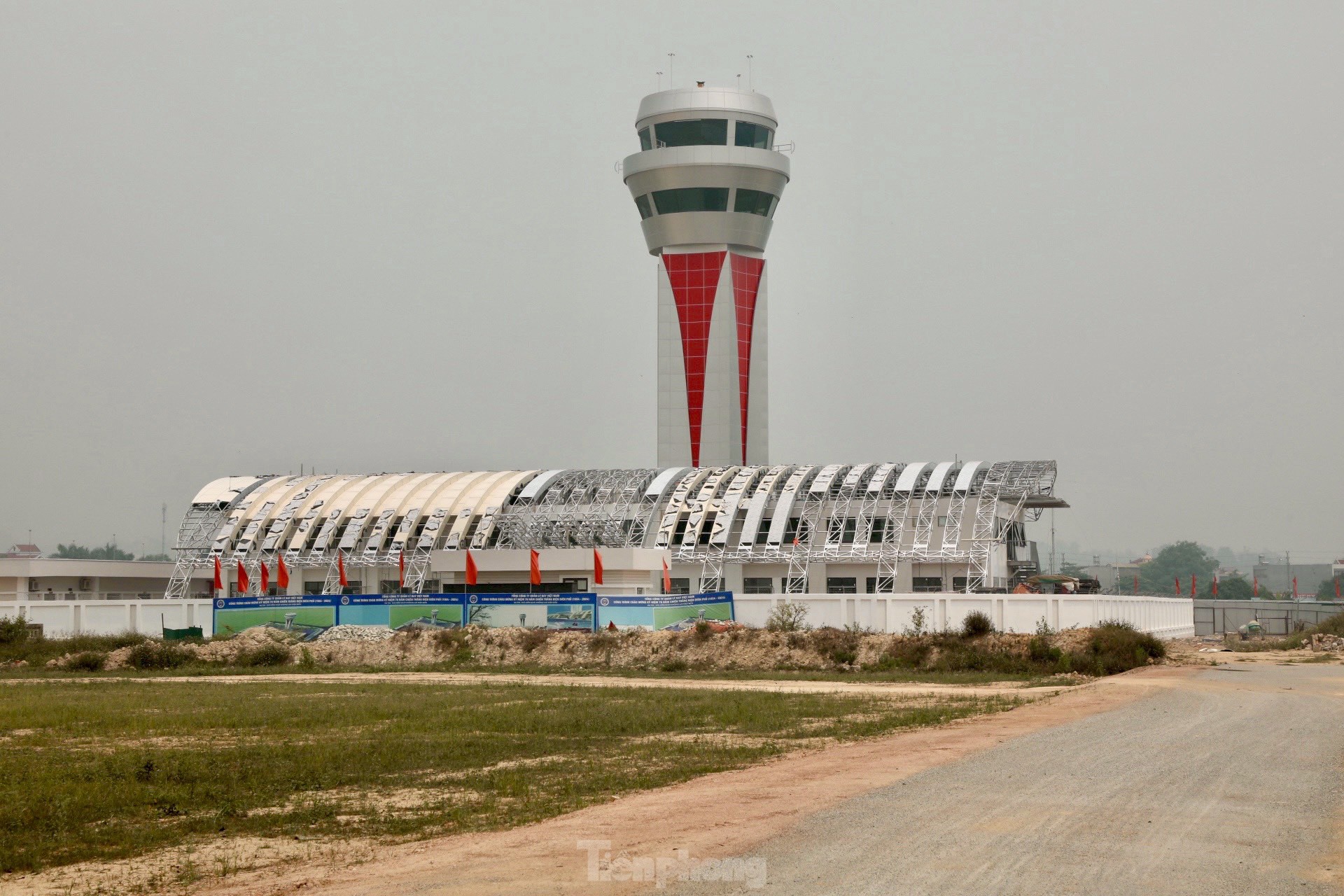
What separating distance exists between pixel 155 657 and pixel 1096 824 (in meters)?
47.1

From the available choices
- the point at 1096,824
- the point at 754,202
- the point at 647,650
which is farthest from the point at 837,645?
the point at 754,202

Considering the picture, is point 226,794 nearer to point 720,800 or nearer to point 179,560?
point 720,800

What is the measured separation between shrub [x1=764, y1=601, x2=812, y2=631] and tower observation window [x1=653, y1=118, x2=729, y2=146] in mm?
60575

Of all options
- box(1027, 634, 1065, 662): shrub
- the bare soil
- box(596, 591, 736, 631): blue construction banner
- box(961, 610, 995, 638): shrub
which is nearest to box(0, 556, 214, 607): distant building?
box(596, 591, 736, 631): blue construction banner

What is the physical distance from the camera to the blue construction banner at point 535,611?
60.0 meters

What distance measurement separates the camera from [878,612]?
5969cm

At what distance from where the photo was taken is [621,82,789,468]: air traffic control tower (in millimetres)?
112688

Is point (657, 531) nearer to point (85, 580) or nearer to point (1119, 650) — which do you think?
point (1119, 650)

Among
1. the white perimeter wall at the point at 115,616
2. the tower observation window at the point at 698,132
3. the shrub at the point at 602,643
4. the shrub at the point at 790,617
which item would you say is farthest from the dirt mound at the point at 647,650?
the tower observation window at the point at 698,132

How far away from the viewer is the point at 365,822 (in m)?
18.9

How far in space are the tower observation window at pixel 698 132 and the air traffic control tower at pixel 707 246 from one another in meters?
0.08

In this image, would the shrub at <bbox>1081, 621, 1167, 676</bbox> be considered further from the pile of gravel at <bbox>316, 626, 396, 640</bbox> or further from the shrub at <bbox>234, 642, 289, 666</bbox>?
the shrub at <bbox>234, 642, 289, 666</bbox>

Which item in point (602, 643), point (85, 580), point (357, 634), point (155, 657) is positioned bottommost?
point (155, 657)

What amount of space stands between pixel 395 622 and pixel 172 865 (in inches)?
1813
